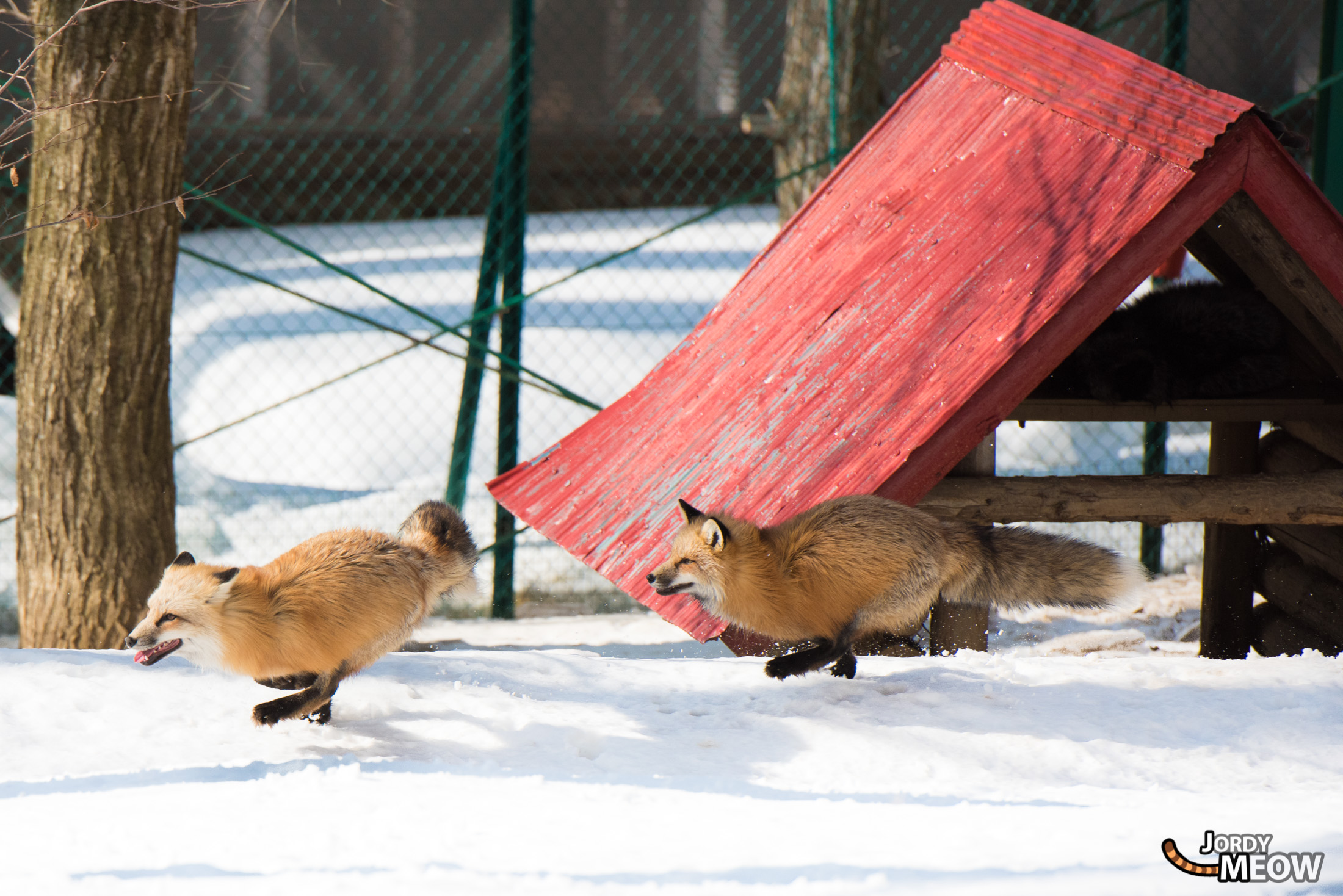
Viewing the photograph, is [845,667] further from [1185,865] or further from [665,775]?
[1185,865]

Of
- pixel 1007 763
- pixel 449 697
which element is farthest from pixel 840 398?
pixel 449 697

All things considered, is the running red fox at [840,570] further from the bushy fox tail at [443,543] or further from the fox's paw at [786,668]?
the bushy fox tail at [443,543]

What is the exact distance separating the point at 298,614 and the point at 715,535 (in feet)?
3.31

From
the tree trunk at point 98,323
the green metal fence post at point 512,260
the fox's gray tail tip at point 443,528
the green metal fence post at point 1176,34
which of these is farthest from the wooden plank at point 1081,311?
the green metal fence post at point 1176,34

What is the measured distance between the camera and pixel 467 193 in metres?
12.1

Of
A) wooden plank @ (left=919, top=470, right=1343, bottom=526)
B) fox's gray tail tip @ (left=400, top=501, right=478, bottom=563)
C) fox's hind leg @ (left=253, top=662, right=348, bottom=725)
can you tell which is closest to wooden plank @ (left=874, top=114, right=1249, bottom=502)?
wooden plank @ (left=919, top=470, right=1343, bottom=526)

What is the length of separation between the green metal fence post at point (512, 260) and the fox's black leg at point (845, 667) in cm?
359

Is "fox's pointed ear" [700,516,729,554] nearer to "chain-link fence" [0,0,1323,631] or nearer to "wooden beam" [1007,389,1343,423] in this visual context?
"wooden beam" [1007,389,1343,423]

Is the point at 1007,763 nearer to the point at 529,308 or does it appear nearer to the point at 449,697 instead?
the point at 449,697

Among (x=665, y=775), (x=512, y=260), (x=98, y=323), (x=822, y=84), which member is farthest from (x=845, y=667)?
(x=822, y=84)

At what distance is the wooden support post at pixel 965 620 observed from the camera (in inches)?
145

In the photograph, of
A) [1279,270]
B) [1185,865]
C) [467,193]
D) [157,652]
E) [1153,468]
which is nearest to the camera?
[1185,865]

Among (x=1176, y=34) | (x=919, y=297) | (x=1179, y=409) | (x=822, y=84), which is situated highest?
(x=1176, y=34)

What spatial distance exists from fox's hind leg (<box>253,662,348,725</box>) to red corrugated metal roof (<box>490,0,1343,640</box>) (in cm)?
86
